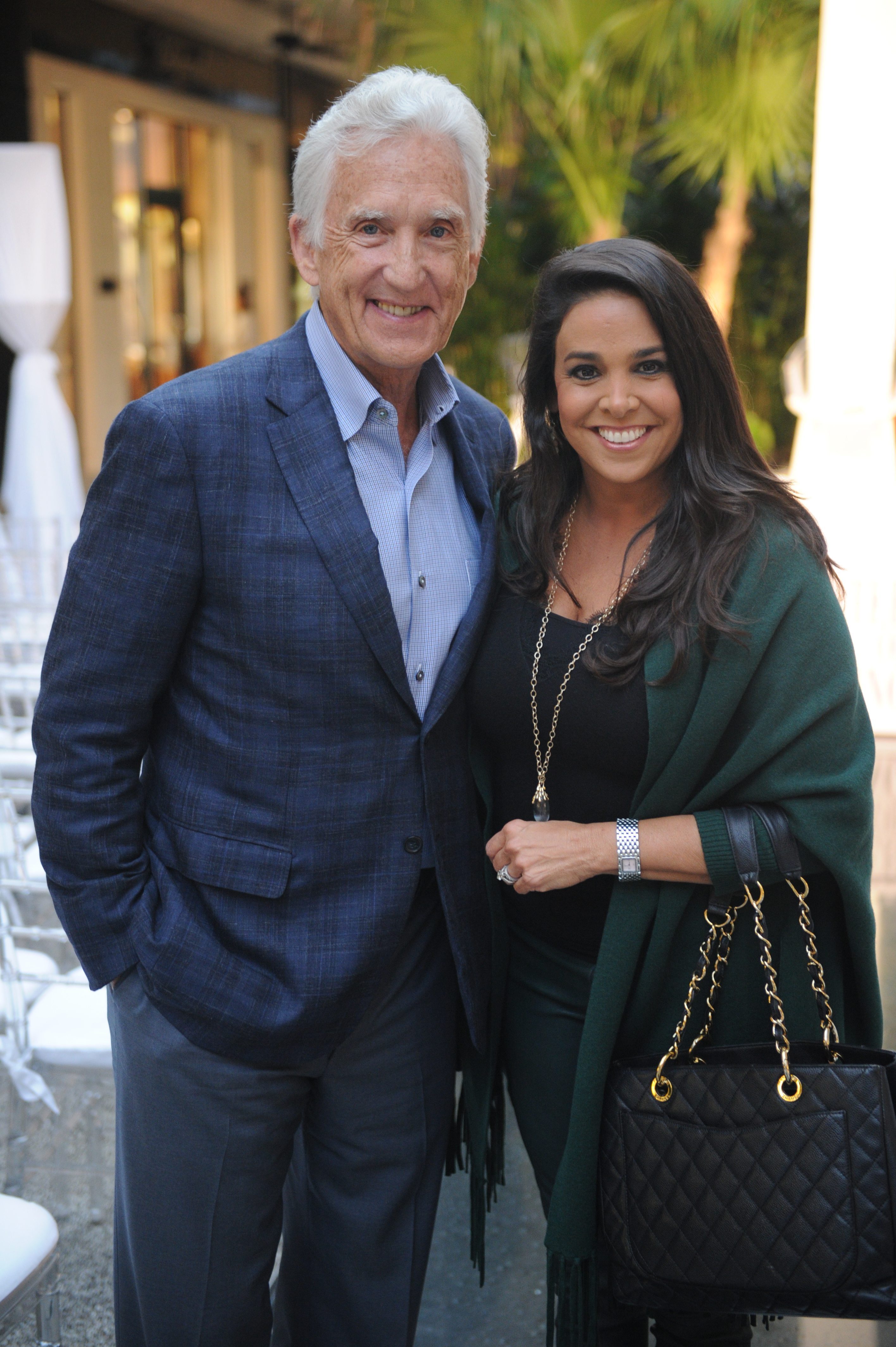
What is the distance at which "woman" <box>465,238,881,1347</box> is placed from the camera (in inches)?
58.9

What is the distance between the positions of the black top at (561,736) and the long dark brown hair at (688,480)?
5cm

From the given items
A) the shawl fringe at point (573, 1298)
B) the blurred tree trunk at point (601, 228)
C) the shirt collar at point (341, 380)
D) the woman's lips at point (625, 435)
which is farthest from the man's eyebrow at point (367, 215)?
the blurred tree trunk at point (601, 228)

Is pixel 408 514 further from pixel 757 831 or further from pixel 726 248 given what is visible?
pixel 726 248

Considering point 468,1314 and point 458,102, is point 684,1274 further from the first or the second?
point 458,102

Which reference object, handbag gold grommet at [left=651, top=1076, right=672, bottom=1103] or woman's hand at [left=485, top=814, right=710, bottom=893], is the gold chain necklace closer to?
woman's hand at [left=485, top=814, right=710, bottom=893]

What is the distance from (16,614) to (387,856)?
3.54 meters

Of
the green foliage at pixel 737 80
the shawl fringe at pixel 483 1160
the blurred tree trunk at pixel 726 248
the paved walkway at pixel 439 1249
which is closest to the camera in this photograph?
the shawl fringe at pixel 483 1160

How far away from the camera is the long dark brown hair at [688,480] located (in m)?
1.52

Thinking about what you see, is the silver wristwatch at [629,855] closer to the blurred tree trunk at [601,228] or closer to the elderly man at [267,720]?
the elderly man at [267,720]

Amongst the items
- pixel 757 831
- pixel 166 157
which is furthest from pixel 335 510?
pixel 166 157

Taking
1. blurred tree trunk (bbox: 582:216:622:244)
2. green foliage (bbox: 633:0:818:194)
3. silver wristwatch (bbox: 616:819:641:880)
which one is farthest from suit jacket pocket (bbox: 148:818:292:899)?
blurred tree trunk (bbox: 582:216:622:244)

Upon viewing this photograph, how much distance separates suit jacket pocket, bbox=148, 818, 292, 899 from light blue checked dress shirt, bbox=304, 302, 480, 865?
201 millimetres

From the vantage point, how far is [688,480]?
1.59 m

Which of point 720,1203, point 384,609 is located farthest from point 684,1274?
point 384,609
